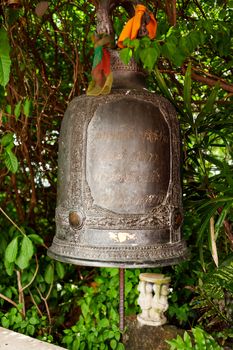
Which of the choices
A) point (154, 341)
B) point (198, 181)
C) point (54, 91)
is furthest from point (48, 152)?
point (154, 341)

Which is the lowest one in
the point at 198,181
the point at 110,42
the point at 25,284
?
the point at 25,284

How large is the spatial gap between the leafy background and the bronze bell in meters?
0.38

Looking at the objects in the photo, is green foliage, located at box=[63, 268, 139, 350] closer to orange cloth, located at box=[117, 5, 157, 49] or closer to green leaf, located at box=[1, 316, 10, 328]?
green leaf, located at box=[1, 316, 10, 328]

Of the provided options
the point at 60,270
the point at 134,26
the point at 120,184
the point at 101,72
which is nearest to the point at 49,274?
the point at 60,270

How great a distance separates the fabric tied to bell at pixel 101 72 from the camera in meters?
1.34

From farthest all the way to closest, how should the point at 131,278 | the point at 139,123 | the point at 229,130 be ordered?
1. the point at 131,278
2. the point at 229,130
3. the point at 139,123

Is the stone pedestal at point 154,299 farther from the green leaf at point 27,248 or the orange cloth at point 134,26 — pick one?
the orange cloth at point 134,26

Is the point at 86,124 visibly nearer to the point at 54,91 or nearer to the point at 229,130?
the point at 229,130

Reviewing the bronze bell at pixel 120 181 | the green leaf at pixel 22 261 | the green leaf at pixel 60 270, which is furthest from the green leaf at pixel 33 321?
the bronze bell at pixel 120 181

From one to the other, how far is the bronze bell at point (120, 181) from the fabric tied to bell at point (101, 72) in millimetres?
61

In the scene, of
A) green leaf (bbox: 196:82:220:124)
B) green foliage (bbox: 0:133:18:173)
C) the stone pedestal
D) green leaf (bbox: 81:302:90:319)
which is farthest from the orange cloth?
green leaf (bbox: 81:302:90:319)

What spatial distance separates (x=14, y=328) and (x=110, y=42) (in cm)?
179

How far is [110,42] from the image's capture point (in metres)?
1.40

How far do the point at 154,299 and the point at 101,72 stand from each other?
150 centimetres
